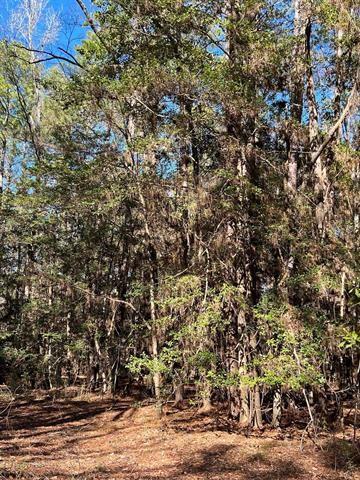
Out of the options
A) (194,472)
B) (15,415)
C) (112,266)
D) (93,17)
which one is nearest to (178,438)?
(194,472)

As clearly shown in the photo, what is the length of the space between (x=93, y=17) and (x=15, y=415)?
37.6ft

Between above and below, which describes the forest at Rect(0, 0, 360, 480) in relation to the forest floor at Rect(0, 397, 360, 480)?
above

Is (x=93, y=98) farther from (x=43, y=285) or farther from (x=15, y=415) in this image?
(x=15, y=415)

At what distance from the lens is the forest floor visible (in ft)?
23.8

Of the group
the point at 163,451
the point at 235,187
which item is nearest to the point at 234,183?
the point at 235,187

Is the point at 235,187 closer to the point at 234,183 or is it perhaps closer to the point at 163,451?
the point at 234,183

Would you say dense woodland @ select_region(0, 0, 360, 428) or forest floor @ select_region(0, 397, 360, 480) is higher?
dense woodland @ select_region(0, 0, 360, 428)

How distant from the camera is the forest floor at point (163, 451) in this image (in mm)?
7250

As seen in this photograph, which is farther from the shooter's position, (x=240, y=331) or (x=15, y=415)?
(x=15, y=415)

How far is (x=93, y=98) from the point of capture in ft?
33.1

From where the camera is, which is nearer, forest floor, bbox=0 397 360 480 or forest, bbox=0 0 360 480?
forest floor, bbox=0 397 360 480

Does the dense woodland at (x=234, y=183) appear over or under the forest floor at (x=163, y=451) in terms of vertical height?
over

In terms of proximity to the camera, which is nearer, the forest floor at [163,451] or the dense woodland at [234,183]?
the forest floor at [163,451]

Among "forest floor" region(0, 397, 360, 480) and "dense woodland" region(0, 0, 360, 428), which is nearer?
"forest floor" region(0, 397, 360, 480)
